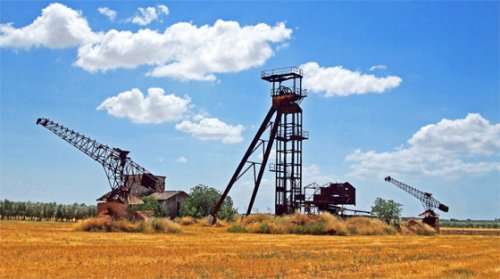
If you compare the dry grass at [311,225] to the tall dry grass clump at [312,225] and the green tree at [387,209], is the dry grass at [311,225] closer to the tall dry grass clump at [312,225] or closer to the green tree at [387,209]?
the tall dry grass clump at [312,225]

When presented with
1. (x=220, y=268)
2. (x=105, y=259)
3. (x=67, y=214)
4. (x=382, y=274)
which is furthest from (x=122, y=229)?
(x=67, y=214)

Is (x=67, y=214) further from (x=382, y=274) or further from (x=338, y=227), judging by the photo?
(x=382, y=274)

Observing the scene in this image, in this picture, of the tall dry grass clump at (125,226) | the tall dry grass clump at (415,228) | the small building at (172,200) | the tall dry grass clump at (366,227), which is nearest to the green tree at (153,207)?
the small building at (172,200)

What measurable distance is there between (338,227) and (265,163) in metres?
14.9

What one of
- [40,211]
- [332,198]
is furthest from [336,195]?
[40,211]

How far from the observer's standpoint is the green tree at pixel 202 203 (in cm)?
8438

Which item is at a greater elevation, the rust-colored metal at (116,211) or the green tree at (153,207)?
the green tree at (153,207)

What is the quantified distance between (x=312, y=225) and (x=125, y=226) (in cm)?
1891

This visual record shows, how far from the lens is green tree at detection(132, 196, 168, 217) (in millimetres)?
80137

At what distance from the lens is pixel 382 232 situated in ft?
201

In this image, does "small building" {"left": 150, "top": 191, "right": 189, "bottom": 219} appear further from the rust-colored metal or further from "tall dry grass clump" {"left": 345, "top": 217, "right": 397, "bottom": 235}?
"tall dry grass clump" {"left": 345, "top": 217, "right": 397, "bottom": 235}

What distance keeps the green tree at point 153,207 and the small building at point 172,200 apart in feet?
9.03

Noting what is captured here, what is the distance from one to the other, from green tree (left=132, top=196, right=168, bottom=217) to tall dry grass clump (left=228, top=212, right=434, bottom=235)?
2147cm

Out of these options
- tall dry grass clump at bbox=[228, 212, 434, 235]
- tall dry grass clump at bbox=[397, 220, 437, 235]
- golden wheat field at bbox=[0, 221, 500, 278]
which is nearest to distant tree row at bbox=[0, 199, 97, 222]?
tall dry grass clump at bbox=[228, 212, 434, 235]
